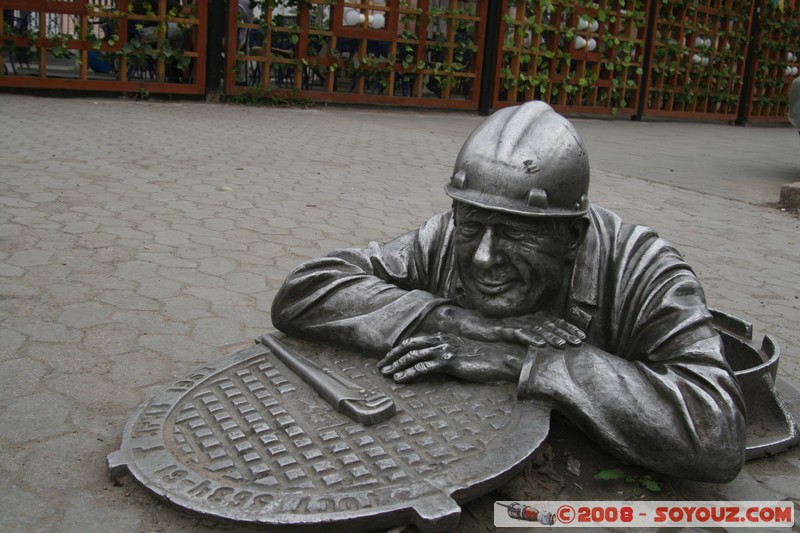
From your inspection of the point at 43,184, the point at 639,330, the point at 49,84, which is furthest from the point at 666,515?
the point at 49,84

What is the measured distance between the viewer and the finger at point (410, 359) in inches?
101

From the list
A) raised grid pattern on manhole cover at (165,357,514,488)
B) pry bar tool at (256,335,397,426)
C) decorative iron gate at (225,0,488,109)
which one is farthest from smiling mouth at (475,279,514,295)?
decorative iron gate at (225,0,488,109)

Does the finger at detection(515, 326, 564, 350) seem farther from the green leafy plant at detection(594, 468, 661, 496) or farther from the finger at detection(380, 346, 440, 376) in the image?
the green leafy plant at detection(594, 468, 661, 496)

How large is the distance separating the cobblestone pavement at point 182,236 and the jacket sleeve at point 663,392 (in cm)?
38

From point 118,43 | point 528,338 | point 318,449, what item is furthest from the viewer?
point 118,43

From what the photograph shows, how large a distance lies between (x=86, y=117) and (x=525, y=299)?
7.77m

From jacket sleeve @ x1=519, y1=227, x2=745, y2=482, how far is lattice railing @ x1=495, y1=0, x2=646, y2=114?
1057 cm

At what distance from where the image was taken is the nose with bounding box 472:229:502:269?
245 cm

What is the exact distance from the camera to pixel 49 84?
10.3m

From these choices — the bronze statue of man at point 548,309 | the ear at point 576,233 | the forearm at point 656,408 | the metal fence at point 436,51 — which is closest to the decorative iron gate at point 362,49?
the metal fence at point 436,51

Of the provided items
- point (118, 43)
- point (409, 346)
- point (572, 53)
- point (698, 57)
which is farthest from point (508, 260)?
point (698, 57)

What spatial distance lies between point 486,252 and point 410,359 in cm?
42

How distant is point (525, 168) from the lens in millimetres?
2400

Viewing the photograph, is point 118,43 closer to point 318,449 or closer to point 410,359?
point 410,359
